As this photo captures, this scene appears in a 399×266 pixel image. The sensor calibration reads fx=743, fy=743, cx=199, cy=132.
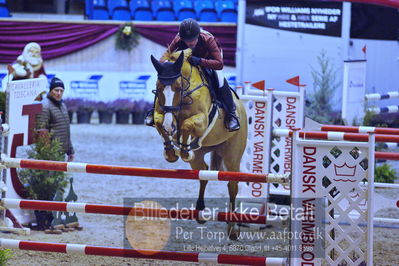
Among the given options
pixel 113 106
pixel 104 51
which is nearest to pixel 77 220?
pixel 113 106

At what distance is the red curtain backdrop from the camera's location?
1536 centimetres

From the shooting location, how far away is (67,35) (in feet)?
51.5

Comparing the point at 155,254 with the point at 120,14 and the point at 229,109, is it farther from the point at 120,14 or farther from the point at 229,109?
Answer: the point at 120,14

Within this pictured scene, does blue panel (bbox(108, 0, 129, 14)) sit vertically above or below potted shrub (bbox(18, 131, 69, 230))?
above

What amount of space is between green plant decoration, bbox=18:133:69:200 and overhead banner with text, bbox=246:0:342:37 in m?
7.05

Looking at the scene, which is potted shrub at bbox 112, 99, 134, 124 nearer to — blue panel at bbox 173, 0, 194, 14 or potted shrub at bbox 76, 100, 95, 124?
potted shrub at bbox 76, 100, 95, 124

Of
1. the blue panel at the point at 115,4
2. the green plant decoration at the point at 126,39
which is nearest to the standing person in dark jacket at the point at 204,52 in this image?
the green plant decoration at the point at 126,39

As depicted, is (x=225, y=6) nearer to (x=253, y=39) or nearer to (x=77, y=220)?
(x=253, y=39)

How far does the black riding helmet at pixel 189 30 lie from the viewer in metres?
5.14

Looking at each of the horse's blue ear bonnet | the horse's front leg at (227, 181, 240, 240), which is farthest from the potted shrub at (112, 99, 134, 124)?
the horse's blue ear bonnet

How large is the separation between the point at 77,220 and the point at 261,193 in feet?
5.59

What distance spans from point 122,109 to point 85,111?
0.73 metres

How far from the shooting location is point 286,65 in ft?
42.9

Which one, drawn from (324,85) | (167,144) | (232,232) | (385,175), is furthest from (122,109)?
(167,144)
